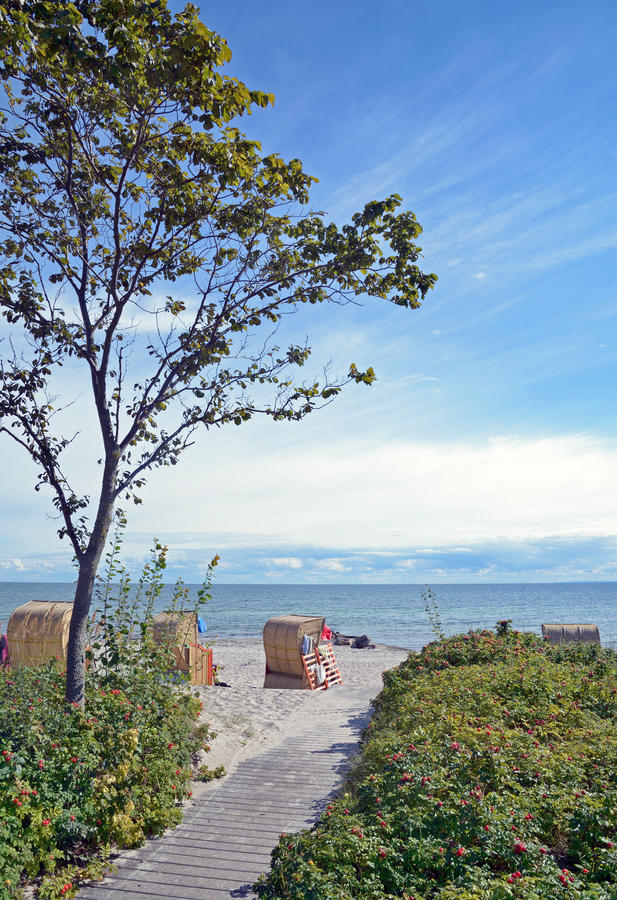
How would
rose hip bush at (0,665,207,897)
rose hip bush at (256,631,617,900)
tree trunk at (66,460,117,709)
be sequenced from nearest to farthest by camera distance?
rose hip bush at (256,631,617,900), rose hip bush at (0,665,207,897), tree trunk at (66,460,117,709)

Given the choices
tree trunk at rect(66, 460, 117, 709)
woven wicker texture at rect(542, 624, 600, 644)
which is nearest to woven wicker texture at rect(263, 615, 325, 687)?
woven wicker texture at rect(542, 624, 600, 644)

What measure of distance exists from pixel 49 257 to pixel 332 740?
8.16m

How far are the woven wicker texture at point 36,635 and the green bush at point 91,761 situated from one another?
5.52 metres

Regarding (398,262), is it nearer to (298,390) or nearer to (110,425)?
(298,390)

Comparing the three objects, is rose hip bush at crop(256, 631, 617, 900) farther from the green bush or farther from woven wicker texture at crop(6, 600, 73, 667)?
woven wicker texture at crop(6, 600, 73, 667)

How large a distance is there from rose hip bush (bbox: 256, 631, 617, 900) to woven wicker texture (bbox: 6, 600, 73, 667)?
859cm

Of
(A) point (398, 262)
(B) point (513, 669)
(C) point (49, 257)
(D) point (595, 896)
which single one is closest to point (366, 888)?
(D) point (595, 896)

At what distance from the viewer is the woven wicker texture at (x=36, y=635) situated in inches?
516

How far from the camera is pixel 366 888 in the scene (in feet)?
11.7

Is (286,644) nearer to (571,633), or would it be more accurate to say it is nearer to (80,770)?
(571,633)

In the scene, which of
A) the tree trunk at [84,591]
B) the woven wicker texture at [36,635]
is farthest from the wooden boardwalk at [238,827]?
the woven wicker texture at [36,635]

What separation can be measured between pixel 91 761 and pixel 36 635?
8.61 metres

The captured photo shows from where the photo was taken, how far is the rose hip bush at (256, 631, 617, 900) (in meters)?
3.59

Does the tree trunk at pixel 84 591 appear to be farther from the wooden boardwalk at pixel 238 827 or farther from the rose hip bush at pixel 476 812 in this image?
the rose hip bush at pixel 476 812
